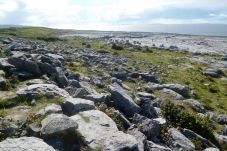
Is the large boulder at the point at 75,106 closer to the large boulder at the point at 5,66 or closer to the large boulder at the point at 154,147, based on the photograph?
the large boulder at the point at 154,147

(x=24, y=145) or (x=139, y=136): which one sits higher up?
(x=24, y=145)

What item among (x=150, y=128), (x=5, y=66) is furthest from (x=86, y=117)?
(x=5, y=66)

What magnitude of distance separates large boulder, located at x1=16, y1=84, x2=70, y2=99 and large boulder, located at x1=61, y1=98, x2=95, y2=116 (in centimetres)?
166

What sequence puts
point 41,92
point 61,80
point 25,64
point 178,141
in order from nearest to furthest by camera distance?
point 178,141, point 41,92, point 61,80, point 25,64

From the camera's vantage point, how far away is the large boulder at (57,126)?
16.7 meters

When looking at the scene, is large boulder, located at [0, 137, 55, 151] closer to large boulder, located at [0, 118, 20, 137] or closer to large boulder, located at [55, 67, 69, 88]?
large boulder, located at [0, 118, 20, 137]

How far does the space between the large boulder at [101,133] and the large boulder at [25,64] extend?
9831 mm

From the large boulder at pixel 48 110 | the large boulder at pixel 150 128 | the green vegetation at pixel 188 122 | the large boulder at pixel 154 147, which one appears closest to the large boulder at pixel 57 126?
the large boulder at pixel 48 110

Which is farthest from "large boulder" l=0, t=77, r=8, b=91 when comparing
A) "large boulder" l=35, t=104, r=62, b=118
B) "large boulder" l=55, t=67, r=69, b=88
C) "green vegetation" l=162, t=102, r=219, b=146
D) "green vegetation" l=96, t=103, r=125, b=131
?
"green vegetation" l=162, t=102, r=219, b=146

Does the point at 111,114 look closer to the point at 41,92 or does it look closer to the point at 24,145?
the point at 41,92

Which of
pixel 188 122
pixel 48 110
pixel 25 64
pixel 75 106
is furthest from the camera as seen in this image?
pixel 25 64

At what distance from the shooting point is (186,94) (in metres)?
37.2

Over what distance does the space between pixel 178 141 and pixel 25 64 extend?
1372cm

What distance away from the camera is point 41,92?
2258 cm
